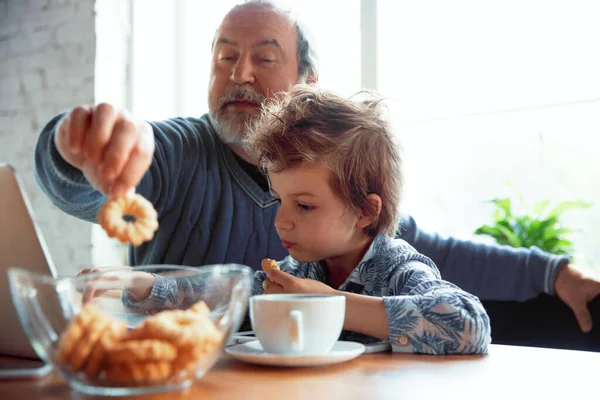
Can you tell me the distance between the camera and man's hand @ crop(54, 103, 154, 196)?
604mm

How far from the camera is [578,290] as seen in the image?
120 centimetres

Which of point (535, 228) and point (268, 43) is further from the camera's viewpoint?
point (535, 228)

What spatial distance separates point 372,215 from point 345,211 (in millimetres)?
65

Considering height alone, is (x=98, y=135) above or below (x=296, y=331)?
above

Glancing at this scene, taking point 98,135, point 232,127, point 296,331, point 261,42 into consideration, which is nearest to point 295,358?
point 296,331

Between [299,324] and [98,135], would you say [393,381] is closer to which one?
[299,324]

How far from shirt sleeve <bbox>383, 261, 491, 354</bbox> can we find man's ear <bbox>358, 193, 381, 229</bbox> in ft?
1.10

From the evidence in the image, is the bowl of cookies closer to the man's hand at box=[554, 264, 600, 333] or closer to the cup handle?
the cup handle

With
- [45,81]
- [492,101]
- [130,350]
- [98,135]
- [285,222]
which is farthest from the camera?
[45,81]

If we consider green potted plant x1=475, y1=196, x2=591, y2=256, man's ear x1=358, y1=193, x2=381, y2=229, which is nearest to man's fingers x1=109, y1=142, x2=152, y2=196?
man's ear x1=358, y1=193, x2=381, y2=229

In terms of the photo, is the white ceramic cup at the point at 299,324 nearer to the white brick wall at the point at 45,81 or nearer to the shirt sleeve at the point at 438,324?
the shirt sleeve at the point at 438,324

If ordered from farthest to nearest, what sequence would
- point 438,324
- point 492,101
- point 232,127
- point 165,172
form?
point 492,101 → point 232,127 → point 165,172 → point 438,324

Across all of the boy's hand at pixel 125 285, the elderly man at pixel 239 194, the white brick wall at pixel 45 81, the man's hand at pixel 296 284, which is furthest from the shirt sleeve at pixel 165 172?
the white brick wall at pixel 45 81

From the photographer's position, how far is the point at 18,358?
757mm
